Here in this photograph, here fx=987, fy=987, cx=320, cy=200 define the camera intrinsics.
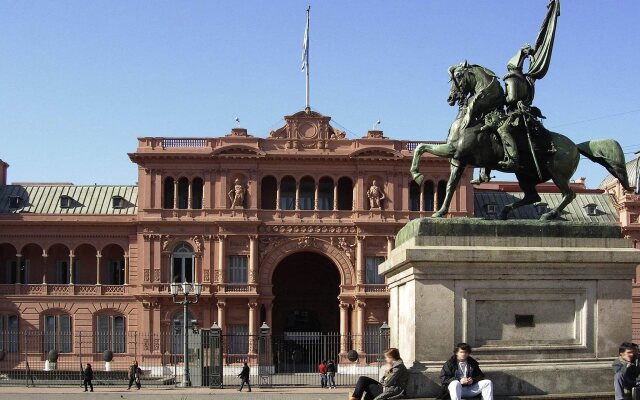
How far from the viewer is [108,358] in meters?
58.9

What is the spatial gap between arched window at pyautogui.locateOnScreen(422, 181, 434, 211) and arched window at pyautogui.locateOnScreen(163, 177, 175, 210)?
1662cm

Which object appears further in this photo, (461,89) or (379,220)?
(379,220)

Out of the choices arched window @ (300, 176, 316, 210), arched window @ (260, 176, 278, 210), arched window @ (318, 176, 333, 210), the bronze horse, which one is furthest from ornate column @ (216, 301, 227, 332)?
the bronze horse

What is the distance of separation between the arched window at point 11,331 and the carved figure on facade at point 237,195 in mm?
16140

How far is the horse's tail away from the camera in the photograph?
52.8 feet

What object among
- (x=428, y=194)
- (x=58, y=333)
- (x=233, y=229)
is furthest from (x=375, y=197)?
(x=58, y=333)

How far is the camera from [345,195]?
217ft

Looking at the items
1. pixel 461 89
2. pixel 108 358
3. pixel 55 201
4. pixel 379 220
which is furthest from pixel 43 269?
pixel 461 89

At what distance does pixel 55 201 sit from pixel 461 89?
57354 mm

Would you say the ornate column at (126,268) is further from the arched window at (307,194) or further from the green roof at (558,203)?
the green roof at (558,203)

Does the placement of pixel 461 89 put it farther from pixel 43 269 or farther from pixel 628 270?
pixel 43 269

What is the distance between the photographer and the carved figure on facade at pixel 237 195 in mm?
63906

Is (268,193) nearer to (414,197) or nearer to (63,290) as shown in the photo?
(414,197)

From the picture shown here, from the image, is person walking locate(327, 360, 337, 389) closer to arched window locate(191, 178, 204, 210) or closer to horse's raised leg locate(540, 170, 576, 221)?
arched window locate(191, 178, 204, 210)
